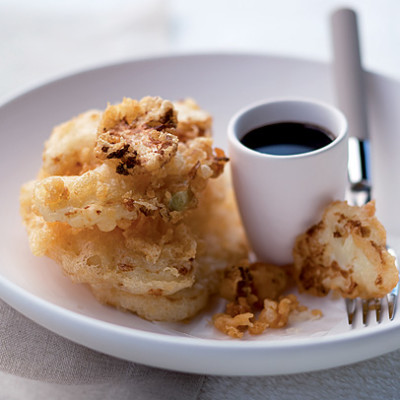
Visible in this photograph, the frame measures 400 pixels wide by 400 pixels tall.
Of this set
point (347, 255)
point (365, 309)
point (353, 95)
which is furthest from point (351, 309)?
point (353, 95)

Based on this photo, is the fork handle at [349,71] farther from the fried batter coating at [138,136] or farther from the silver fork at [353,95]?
the fried batter coating at [138,136]

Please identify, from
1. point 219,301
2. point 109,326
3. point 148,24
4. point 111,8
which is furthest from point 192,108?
point 111,8

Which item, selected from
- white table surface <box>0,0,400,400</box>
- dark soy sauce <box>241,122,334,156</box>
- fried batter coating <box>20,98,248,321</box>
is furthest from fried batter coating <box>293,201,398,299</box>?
white table surface <box>0,0,400,400</box>

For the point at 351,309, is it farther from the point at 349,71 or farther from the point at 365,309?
the point at 349,71

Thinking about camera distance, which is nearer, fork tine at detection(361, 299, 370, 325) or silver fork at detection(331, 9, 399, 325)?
fork tine at detection(361, 299, 370, 325)

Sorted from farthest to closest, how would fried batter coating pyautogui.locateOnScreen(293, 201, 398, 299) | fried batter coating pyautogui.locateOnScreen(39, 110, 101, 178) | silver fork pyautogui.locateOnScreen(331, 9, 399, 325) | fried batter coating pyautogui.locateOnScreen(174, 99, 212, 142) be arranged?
silver fork pyautogui.locateOnScreen(331, 9, 399, 325), fried batter coating pyautogui.locateOnScreen(174, 99, 212, 142), fried batter coating pyautogui.locateOnScreen(39, 110, 101, 178), fried batter coating pyautogui.locateOnScreen(293, 201, 398, 299)

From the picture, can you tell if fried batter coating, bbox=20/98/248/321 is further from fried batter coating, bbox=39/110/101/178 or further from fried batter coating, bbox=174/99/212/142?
fried batter coating, bbox=174/99/212/142

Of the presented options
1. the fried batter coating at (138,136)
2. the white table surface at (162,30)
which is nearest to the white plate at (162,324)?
the white table surface at (162,30)
